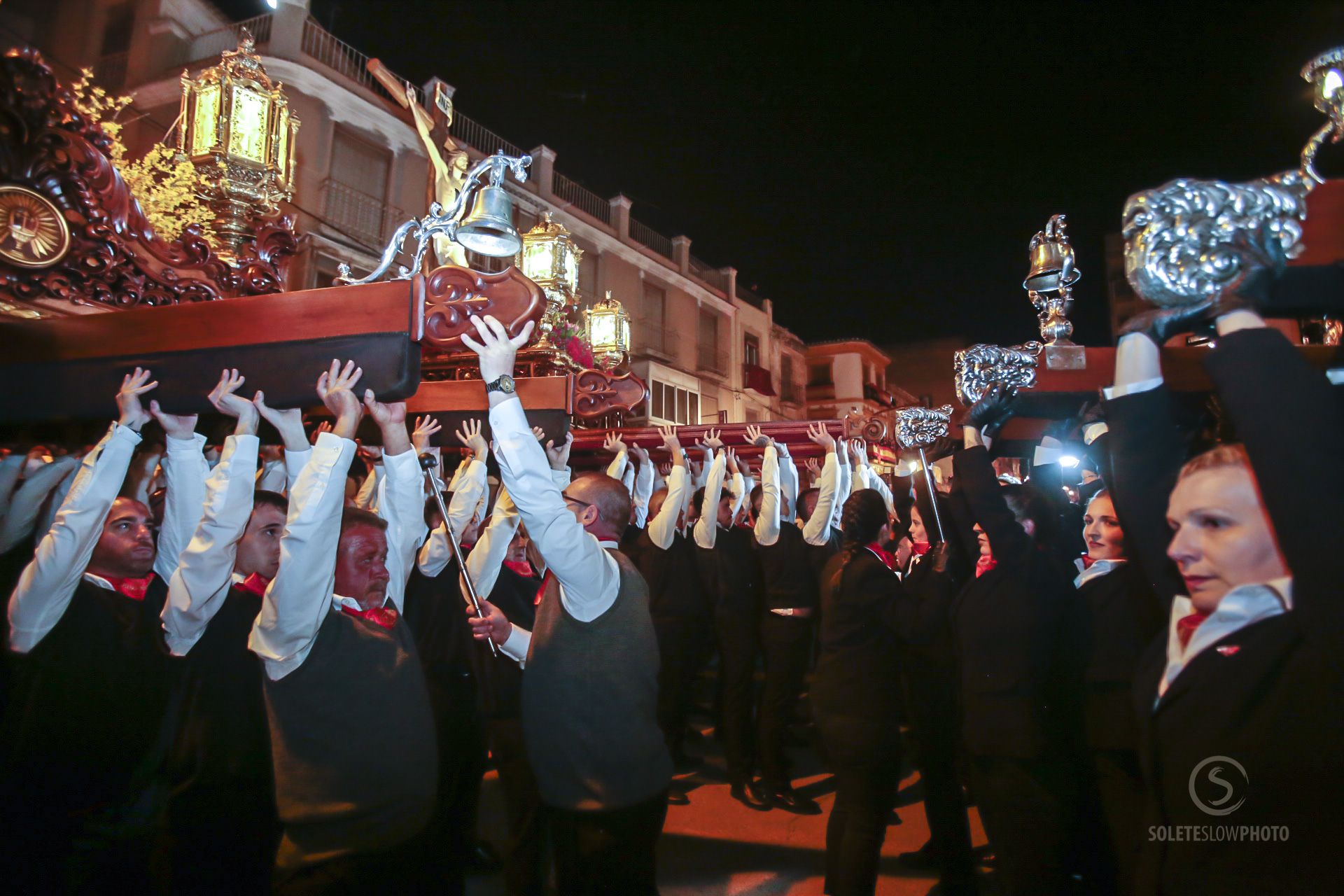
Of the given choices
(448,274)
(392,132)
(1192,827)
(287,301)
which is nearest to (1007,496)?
(1192,827)

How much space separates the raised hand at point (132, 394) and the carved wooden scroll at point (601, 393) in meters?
1.60

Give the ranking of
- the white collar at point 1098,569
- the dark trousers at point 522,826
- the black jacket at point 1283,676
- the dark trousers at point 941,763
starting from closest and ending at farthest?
the black jacket at point 1283,676 < the white collar at point 1098,569 < the dark trousers at point 522,826 < the dark trousers at point 941,763

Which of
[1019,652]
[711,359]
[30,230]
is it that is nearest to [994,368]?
[1019,652]

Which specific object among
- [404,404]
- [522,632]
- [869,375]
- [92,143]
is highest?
[869,375]

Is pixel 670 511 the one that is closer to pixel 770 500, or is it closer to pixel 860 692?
pixel 770 500

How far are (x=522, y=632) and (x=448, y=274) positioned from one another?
5.76 ft

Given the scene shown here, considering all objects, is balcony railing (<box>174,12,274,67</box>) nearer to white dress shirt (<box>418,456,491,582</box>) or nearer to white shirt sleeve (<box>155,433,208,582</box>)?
white dress shirt (<box>418,456,491,582</box>)

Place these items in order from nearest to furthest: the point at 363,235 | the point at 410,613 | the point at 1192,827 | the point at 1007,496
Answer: the point at 1192,827, the point at 1007,496, the point at 410,613, the point at 363,235

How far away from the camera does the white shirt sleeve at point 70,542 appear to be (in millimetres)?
2436

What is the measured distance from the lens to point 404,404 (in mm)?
2682

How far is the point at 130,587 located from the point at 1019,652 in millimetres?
3704

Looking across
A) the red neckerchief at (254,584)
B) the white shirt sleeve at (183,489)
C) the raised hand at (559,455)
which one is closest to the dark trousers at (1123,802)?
the raised hand at (559,455)

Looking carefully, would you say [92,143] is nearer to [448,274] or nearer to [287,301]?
[287,301]

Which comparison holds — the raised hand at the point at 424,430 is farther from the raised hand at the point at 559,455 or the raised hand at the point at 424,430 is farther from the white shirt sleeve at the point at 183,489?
the white shirt sleeve at the point at 183,489
